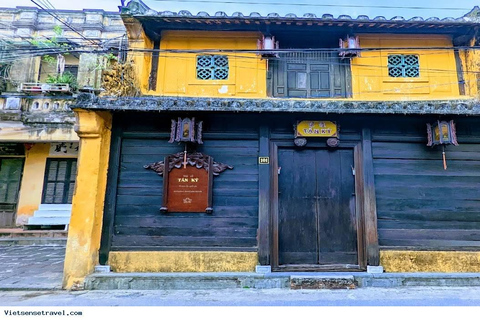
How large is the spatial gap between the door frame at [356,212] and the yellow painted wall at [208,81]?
1695mm

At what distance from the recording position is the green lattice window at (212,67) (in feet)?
23.3

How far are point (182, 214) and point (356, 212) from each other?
12.2 feet

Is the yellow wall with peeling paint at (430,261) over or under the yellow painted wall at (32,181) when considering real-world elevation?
under

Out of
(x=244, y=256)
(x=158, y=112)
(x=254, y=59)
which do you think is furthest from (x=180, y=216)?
(x=254, y=59)

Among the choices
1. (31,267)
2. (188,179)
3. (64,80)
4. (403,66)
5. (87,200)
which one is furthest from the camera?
(64,80)

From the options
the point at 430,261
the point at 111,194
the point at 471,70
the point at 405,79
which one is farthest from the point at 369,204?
the point at 111,194

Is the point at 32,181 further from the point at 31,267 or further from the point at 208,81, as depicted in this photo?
the point at 208,81

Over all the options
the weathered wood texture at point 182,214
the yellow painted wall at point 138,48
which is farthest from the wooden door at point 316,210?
the yellow painted wall at point 138,48

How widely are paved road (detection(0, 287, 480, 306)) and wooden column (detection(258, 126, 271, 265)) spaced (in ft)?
2.50

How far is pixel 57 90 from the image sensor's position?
11.3 meters

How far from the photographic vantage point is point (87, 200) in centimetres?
580

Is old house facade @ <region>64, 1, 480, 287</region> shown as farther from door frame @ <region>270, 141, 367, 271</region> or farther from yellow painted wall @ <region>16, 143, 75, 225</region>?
yellow painted wall @ <region>16, 143, 75, 225</region>

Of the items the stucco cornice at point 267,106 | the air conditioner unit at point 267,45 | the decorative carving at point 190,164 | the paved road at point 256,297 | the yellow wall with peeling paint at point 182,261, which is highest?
the air conditioner unit at point 267,45

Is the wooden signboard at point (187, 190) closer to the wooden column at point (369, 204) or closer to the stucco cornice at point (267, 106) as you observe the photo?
the stucco cornice at point (267, 106)
